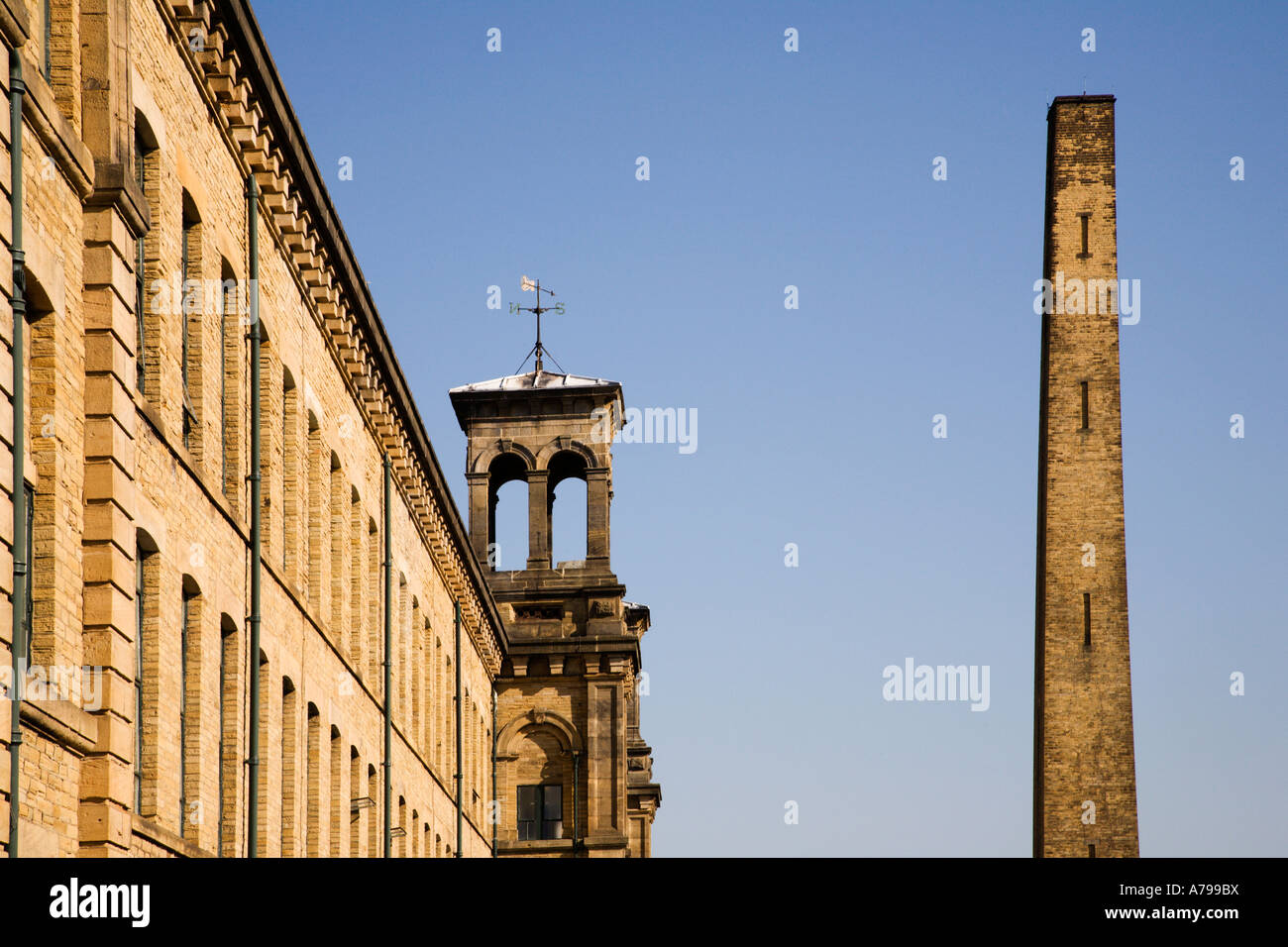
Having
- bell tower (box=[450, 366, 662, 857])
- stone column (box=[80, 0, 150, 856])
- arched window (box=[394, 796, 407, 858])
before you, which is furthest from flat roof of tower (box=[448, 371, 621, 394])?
stone column (box=[80, 0, 150, 856])

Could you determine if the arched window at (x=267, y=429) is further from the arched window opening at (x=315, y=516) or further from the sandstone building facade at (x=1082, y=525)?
the sandstone building facade at (x=1082, y=525)

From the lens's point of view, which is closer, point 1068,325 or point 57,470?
point 57,470

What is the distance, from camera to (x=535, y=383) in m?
57.0

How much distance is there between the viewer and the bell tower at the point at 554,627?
2077 inches

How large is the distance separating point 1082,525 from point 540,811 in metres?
14.8

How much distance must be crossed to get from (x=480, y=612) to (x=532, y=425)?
28.7ft

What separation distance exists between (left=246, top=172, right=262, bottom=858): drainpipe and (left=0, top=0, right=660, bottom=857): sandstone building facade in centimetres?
6

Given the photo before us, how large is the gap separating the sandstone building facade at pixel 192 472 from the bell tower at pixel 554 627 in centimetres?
1206

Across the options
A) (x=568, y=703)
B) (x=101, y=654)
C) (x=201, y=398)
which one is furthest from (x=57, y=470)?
(x=568, y=703)

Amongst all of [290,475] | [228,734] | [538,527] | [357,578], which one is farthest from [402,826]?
[538,527]

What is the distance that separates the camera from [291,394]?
28250 mm

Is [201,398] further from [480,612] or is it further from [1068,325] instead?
[1068,325]

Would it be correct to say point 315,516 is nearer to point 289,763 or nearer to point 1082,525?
point 289,763
